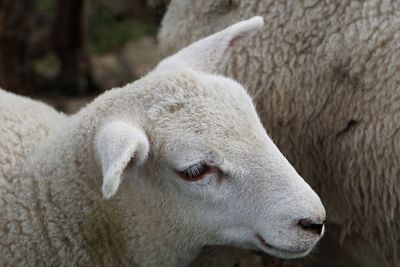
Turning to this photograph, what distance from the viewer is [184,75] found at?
3555 mm

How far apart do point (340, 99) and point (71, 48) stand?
4598mm

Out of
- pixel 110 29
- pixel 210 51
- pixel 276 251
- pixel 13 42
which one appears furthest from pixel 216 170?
pixel 110 29

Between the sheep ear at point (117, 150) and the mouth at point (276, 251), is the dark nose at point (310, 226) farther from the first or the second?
the sheep ear at point (117, 150)

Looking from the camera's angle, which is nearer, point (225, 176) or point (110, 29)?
point (225, 176)

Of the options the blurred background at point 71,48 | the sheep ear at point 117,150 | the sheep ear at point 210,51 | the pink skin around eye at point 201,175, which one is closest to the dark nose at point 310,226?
the pink skin around eye at point 201,175

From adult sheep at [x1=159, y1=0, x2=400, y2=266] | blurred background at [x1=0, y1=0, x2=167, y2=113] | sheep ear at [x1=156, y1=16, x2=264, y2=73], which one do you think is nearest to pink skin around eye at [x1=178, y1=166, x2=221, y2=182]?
sheep ear at [x1=156, y1=16, x2=264, y2=73]

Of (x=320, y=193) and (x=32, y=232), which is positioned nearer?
(x=32, y=232)

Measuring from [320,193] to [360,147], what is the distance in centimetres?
36

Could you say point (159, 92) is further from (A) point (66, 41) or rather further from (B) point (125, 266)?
(A) point (66, 41)

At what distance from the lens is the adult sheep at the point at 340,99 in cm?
396

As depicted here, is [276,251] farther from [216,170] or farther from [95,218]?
[95,218]

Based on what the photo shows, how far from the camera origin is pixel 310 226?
3309 millimetres

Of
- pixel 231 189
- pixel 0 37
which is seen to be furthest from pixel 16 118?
pixel 0 37

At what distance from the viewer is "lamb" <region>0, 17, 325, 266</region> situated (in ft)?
10.9
